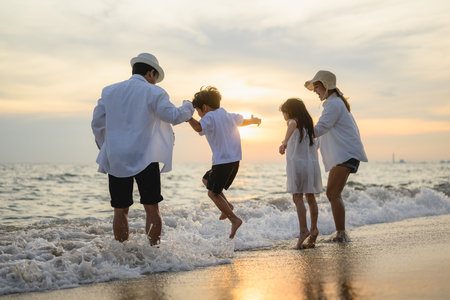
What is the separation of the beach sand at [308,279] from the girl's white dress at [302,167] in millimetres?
1038

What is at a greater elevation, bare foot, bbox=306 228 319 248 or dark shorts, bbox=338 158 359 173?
dark shorts, bbox=338 158 359 173

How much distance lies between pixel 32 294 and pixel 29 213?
795 cm

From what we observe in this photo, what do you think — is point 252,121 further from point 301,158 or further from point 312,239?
point 312,239

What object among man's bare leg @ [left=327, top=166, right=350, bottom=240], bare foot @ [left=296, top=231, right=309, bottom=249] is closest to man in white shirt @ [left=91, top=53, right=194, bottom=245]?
bare foot @ [left=296, top=231, right=309, bottom=249]

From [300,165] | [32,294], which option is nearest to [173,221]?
[300,165]

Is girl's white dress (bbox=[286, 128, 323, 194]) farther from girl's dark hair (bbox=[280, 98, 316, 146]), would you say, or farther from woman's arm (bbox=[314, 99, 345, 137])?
woman's arm (bbox=[314, 99, 345, 137])

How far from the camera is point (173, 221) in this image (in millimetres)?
7805

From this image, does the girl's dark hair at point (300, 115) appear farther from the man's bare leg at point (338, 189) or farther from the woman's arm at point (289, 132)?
the man's bare leg at point (338, 189)

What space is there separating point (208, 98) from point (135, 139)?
4.44ft

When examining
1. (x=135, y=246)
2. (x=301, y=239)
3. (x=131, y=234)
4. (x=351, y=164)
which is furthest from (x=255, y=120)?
(x=135, y=246)

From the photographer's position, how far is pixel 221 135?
17.0 ft

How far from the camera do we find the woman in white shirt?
221 inches

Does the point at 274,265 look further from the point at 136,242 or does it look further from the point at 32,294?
the point at 32,294

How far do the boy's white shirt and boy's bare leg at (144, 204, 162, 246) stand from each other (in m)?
1.12
